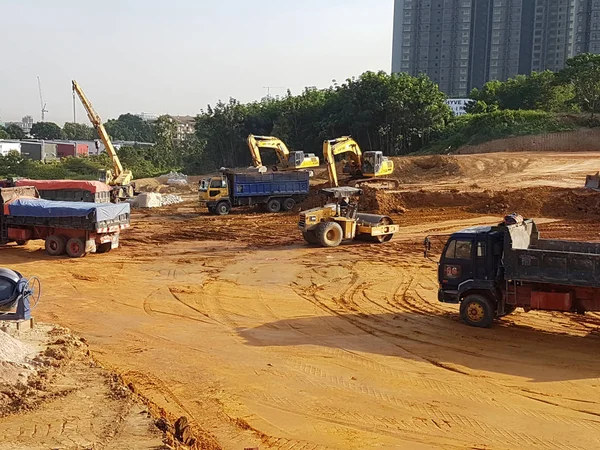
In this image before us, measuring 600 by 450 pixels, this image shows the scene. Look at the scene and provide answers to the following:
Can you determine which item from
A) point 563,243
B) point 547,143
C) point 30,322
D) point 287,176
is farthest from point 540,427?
point 547,143

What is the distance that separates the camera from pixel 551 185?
34.8 metres

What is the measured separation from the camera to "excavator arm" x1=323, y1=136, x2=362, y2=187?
3275cm

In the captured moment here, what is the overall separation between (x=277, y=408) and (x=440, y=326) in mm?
5771

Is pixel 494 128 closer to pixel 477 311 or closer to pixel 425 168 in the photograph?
pixel 425 168

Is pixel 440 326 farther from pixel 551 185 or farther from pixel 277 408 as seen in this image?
pixel 551 185

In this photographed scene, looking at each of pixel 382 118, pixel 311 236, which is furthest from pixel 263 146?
pixel 382 118

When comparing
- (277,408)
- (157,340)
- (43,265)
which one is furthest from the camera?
(43,265)

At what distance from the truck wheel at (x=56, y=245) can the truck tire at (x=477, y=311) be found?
1456 centimetres

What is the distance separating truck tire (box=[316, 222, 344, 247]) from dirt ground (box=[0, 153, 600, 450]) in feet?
1.28

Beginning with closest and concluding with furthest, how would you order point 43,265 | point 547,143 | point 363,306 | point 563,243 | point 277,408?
point 277,408
point 563,243
point 363,306
point 43,265
point 547,143

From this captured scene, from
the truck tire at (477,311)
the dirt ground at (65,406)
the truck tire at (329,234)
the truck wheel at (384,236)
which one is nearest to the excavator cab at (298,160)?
the truck wheel at (384,236)

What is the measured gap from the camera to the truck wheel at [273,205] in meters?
35.6

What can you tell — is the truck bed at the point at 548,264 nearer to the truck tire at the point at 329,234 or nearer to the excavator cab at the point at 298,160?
the truck tire at the point at 329,234

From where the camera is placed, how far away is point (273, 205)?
1406 inches
